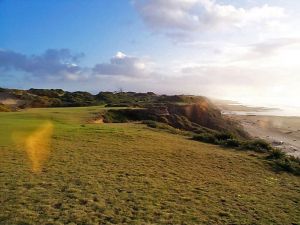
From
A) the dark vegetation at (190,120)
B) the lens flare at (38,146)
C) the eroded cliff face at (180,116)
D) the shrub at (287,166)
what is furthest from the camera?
the eroded cliff face at (180,116)

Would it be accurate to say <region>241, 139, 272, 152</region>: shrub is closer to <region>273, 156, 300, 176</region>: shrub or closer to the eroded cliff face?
<region>273, 156, 300, 176</region>: shrub

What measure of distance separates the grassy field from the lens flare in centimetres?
4

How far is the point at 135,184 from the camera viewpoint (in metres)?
11.1

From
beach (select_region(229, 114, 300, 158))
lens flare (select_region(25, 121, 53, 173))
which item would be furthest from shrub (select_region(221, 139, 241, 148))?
beach (select_region(229, 114, 300, 158))

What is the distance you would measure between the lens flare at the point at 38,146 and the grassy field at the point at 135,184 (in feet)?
0.13

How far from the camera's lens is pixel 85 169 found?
1263 centimetres

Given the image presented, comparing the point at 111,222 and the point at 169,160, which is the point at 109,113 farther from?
the point at 111,222

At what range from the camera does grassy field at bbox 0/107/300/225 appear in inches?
341

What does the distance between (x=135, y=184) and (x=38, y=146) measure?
7.00 meters

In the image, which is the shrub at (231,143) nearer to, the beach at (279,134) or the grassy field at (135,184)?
the grassy field at (135,184)

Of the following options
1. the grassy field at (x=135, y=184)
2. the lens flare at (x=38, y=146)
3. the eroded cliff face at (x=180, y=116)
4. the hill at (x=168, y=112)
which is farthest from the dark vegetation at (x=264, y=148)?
the hill at (x=168, y=112)

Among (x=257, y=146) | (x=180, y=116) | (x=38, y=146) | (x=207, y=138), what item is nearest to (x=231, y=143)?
(x=257, y=146)

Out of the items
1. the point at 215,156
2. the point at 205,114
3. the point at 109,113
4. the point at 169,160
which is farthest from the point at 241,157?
the point at 205,114

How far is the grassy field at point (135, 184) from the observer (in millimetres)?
8656
